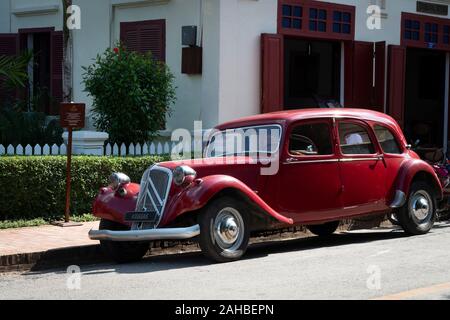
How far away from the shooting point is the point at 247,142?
32.9ft

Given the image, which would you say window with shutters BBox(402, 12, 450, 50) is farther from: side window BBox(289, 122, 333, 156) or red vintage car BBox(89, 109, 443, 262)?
side window BBox(289, 122, 333, 156)

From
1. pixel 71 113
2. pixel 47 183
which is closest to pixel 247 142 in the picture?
pixel 71 113

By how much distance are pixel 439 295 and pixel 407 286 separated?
1.57ft

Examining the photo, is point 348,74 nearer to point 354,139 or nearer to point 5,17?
point 354,139

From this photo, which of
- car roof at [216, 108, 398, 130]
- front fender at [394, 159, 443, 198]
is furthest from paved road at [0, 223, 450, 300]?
car roof at [216, 108, 398, 130]

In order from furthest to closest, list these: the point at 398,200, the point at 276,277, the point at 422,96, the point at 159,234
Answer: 1. the point at 422,96
2. the point at 398,200
3. the point at 159,234
4. the point at 276,277

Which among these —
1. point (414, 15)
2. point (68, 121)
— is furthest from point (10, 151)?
point (414, 15)

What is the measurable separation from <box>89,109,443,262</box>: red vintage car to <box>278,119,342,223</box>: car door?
0.01 metres

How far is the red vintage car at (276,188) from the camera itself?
8.84 metres

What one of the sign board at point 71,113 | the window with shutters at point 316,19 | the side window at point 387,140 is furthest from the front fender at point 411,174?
the window with shutters at point 316,19

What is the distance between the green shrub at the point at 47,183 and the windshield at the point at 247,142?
263 centimetres

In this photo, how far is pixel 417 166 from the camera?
1105 cm

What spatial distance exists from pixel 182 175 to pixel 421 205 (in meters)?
3.99

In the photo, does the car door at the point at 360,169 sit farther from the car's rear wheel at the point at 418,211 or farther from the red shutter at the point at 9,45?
the red shutter at the point at 9,45
